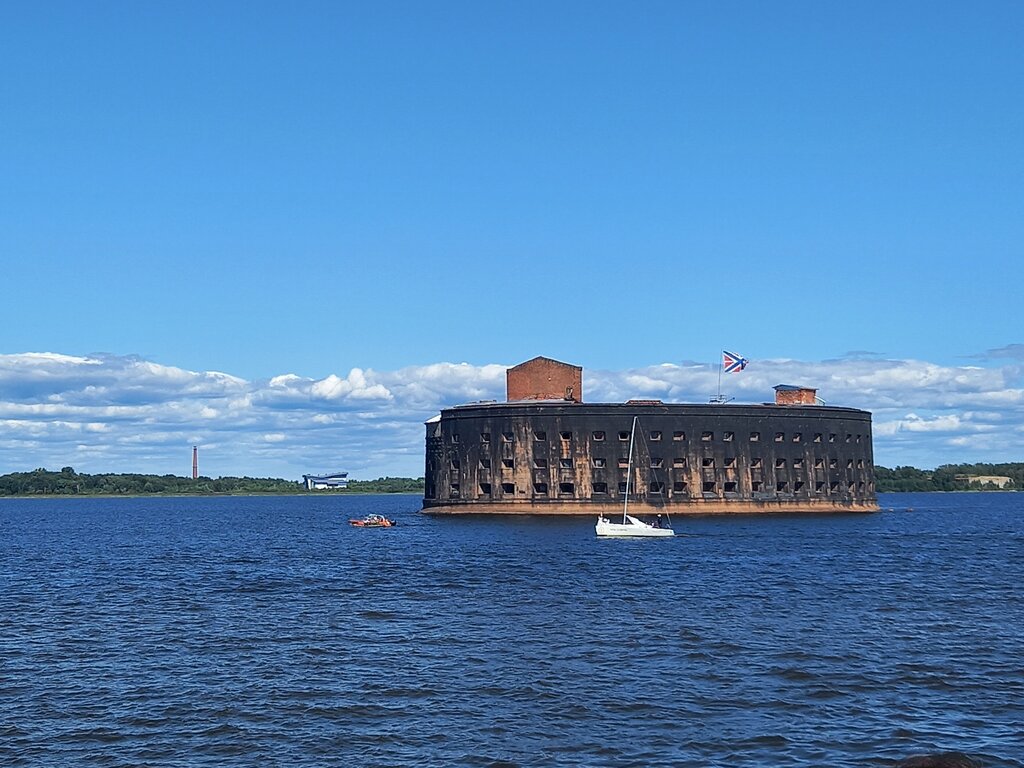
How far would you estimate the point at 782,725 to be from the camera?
1703 centimetres

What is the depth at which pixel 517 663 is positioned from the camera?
2225cm

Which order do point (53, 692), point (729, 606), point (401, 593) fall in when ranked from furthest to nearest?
point (401, 593), point (729, 606), point (53, 692)

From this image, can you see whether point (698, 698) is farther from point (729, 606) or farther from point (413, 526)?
point (413, 526)

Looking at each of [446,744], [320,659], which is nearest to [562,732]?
[446,744]

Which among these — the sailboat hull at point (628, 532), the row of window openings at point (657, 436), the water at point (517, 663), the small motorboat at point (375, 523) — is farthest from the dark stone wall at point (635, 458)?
the water at point (517, 663)

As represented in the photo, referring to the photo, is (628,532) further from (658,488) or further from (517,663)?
(517,663)

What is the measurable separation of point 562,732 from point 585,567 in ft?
83.8

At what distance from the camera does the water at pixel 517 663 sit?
1627 cm

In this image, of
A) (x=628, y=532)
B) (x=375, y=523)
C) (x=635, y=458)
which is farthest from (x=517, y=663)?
Result: (x=375, y=523)

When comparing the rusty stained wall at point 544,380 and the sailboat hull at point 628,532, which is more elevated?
the rusty stained wall at point 544,380

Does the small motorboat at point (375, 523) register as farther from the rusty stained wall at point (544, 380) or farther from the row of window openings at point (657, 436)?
the rusty stained wall at point (544, 380)

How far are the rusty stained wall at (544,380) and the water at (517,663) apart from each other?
36.9 metres

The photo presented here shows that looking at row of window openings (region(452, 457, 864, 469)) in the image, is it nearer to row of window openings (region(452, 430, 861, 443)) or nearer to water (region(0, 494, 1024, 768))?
row of window openings (region(452, 430, 861, 443))

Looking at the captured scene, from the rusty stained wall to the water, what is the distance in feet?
121
